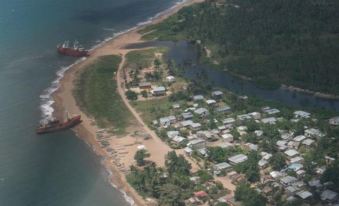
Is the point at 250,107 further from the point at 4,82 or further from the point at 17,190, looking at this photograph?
the point at 4,82

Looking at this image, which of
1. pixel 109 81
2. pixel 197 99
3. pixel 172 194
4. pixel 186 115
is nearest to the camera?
pixel 172 194

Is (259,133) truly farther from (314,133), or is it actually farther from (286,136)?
(314,133)

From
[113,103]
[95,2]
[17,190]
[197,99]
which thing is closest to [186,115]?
[197,99]

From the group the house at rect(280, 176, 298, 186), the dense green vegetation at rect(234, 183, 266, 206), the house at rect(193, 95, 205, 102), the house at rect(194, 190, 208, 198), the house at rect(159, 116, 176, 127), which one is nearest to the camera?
the dense green vegetation at rect(234, 183, 266, 206)

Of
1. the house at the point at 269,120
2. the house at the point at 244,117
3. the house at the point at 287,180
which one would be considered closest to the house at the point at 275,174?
the house at the point at 287,180

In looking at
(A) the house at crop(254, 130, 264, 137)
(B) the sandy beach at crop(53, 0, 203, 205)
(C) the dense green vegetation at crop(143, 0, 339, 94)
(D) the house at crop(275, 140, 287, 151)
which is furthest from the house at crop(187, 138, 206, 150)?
(C) the dense green vegetation at crop(143, 0, 339, 94)

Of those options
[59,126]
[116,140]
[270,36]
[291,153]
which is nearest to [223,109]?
[291,153]

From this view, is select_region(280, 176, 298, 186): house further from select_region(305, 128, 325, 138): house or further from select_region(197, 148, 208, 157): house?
select_region(305, 128, 325, 138): house
